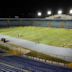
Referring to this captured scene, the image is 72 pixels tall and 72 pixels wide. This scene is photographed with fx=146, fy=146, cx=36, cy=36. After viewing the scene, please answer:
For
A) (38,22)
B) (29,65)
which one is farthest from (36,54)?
(38,22)

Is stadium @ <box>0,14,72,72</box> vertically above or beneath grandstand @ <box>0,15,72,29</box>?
beneath

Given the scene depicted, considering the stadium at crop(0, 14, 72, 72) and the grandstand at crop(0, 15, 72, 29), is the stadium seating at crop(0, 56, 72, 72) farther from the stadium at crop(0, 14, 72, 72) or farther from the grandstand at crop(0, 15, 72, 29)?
the grandstand at crop(0, 15, 72, 29)

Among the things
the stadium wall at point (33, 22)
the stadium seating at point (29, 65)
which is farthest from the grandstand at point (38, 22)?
the stadium seating at point (29, 65)

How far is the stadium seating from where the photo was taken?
9000 mm

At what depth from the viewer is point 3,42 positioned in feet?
46.4

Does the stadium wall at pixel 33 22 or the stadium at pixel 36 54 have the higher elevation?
the stadium wall at pixel 33 22

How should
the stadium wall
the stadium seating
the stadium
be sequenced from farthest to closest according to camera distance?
the stadium wall → the stadium → the stadium seating

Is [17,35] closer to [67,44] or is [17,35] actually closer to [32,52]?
[32,52]

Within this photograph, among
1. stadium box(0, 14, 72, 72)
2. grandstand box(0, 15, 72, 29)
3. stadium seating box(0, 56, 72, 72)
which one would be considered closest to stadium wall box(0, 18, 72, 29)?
grandstand box(0, 15, 72, 29)

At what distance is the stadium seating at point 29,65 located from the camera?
900 centimetres

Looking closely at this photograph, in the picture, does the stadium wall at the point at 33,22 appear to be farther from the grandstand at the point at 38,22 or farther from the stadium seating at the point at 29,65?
the stadium seating at the point at 29,65

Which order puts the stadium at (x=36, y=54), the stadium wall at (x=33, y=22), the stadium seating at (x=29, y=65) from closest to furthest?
1. the stadium seating at (x=29, y=65)
2. the stadium at (x=36, y=54)
3. the stadium wall at (x=33, y=22)

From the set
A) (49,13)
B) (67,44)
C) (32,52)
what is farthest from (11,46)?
(49,13)

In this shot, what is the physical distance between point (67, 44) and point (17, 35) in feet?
20.0
